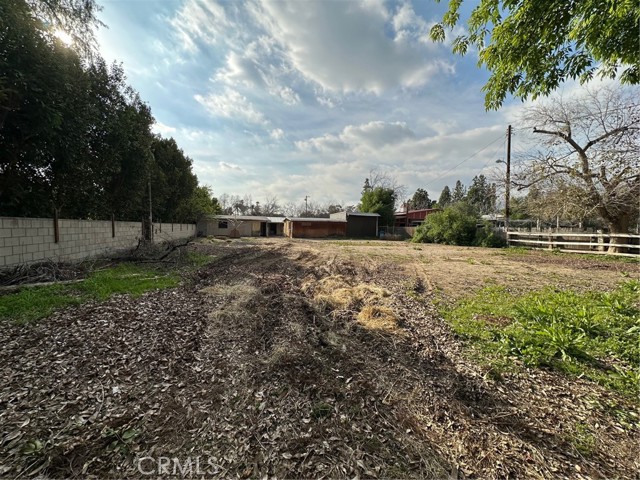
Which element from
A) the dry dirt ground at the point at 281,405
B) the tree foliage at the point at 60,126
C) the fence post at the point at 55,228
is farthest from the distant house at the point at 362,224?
the dry dirt ground at the point at 281,405

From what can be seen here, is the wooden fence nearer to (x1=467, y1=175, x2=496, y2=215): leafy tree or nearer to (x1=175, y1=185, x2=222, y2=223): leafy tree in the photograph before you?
(x1=467, y1=175, x2=496, y2=215): leafy tree

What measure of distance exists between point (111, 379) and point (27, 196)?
728 cm

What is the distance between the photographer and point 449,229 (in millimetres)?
19641

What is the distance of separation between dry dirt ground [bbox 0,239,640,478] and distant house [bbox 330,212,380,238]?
1073 inches

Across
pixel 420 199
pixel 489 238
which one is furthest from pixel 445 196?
pixel 489 238

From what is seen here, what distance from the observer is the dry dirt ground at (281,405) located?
1723 millimetres

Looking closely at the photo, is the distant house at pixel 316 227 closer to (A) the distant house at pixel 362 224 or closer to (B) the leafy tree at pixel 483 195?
(A) the distant house at pixel 362 224

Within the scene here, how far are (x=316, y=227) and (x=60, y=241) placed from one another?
24874mm

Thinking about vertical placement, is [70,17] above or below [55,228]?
above

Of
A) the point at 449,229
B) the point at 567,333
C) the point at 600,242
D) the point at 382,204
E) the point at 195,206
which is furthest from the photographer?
the point at 382,204

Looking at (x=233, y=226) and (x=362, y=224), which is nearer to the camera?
(x=233, y=226)

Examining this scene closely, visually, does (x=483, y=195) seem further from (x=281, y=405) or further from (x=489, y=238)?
(x=281, y=405)

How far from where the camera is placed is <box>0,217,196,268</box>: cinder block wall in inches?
217

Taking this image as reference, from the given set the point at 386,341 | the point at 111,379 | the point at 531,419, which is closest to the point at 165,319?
the point at 111,379
